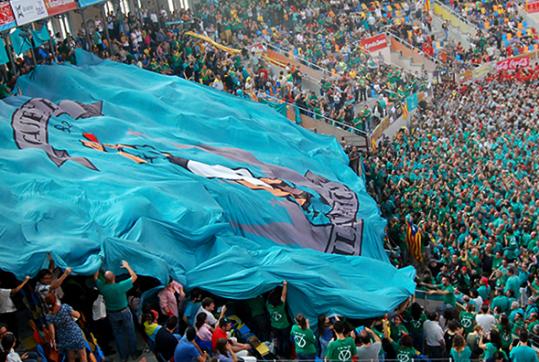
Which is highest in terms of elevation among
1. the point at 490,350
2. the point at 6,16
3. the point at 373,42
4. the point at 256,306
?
the point at 6,16

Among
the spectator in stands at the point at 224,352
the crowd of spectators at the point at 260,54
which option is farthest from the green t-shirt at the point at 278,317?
the crowd of spectators at the point at 260,54

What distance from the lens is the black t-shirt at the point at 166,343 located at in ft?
33.0

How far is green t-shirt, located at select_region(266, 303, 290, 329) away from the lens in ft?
38.0

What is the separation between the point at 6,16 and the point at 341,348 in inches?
514

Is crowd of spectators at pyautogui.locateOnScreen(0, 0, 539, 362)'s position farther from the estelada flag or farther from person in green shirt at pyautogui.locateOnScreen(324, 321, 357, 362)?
the estelada flag

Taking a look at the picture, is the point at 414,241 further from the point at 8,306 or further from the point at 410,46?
the point at 410,46

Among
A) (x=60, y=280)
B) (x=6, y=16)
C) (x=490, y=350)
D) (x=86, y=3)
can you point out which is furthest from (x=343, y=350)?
(x=86, y=3)

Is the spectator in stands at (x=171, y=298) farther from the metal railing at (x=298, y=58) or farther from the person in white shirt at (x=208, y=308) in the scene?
the metal railing at (x=298, y=58)

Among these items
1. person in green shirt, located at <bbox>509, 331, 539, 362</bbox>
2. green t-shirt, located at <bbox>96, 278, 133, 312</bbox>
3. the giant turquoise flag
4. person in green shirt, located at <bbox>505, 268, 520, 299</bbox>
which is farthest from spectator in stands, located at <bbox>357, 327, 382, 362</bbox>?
person in green shirt, located at <bbox>505, 268, 520, 299</bbox>

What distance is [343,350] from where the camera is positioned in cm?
949

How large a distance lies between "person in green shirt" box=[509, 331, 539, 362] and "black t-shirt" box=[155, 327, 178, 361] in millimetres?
3826

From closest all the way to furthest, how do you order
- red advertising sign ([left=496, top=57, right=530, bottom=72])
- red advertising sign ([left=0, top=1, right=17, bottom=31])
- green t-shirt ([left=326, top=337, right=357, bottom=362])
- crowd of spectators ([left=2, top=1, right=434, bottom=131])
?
green t-shirt ([left=326, top=337, right=357, bottom=362]) → red advertising sign ([left=0, top=1, right=17, bottom=31]) → crowd of spectators ([left=2, top=1, right=434, bottom=131]) → red advertising sign ([left=496, top=57, right=530, bottom=72])

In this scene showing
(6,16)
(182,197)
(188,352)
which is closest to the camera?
(188,352)

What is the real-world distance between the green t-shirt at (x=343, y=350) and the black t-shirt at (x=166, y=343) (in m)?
1.81
